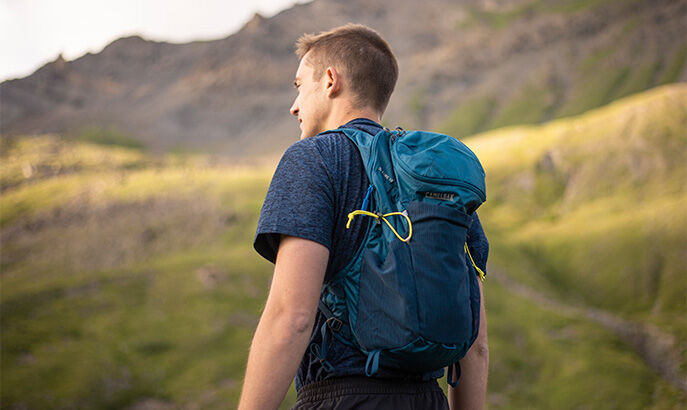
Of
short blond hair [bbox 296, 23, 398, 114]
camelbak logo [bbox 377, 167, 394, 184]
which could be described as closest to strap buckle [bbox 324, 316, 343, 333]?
camelbak logo [bbox 377, 167, 394, 184]

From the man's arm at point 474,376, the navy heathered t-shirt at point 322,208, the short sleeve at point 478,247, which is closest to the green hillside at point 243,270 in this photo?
the man's arm at point 474,376

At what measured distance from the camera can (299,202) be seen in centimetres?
268

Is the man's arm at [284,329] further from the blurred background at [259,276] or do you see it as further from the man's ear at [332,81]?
the blurred background at [259,276]

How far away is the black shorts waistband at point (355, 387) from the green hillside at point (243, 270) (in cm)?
4248

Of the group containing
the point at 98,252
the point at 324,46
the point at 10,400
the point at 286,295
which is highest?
the point at 324,46

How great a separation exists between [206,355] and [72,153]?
14949 centimetres

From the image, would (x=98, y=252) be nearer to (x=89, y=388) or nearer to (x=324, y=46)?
(x=89, y=388)

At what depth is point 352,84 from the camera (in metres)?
3.36

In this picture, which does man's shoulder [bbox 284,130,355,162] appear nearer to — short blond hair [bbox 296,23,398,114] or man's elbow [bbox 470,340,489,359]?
short blond hair [bbox 296,23,398,114]

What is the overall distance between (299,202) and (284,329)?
62 centimetres

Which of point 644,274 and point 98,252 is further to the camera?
point 98,252

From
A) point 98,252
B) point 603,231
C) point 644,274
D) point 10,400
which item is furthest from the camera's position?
point 98,252

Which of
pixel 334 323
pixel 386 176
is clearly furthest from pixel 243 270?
pixel 386 176

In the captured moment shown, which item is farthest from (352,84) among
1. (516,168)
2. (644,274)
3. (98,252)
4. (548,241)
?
(516,168)
